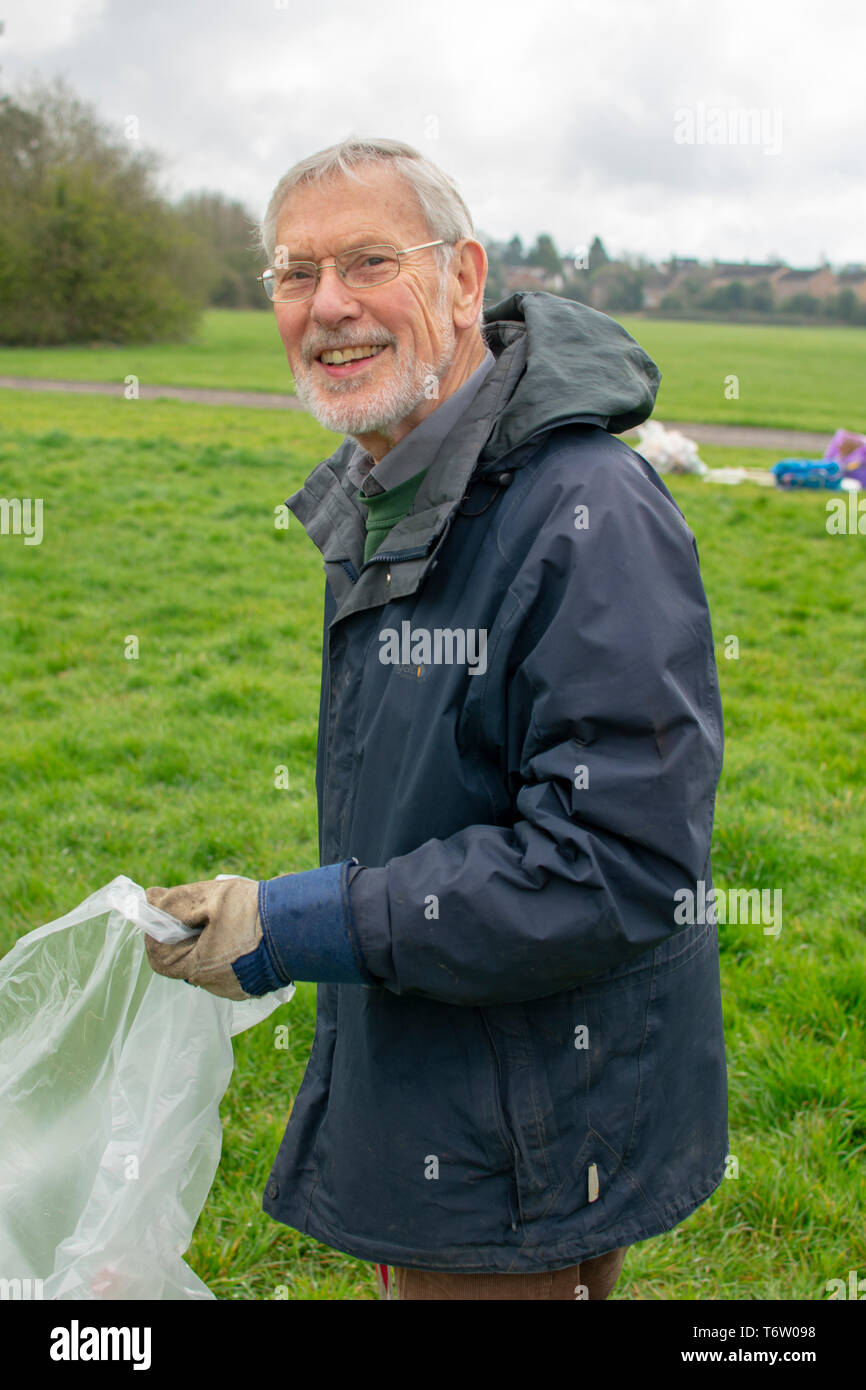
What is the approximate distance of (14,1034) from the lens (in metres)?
2.21

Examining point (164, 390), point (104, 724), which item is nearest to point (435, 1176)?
point (104, 724)

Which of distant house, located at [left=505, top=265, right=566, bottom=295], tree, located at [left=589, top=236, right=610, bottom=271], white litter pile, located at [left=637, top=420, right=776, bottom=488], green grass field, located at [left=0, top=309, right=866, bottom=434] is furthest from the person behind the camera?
distant house, located at [left=505, top=265, right=566, bottom=295]

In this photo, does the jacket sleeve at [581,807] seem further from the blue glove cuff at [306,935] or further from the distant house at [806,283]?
the distant house at [806,283]

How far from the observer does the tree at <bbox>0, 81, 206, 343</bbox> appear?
1539 inches

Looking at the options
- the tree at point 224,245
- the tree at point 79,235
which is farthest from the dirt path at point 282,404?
the tree at point 224,245

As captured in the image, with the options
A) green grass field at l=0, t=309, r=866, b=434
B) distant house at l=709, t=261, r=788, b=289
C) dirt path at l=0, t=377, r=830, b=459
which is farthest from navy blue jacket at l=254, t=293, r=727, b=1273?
distant house at l=709, t=261, r=788, b=289

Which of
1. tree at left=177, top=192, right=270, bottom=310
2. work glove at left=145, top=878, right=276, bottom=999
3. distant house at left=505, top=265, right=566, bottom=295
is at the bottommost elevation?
work glove at left=145, top=878, right=276, bottom=999

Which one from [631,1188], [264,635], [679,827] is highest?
[264,635]

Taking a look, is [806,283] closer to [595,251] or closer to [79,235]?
[79,235]

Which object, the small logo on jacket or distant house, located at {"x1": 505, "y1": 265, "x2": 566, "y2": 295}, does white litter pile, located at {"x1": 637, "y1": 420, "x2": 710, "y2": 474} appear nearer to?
distant house, located at {"x1": 505, "y1": 265, "x2": 566, "y2": 295}

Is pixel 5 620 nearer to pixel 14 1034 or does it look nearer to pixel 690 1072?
pixel 14 1034

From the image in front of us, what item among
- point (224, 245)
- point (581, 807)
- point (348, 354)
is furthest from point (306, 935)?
point (224, 245)

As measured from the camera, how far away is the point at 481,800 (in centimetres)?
171
